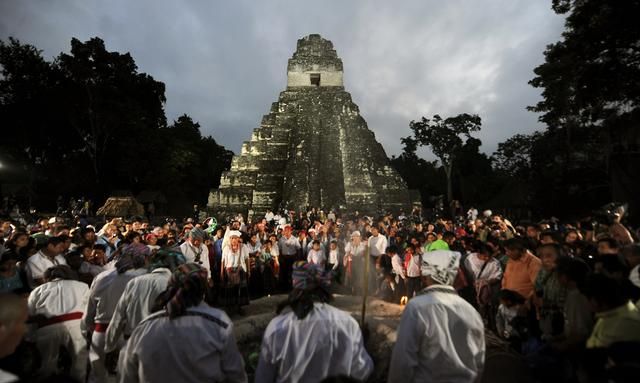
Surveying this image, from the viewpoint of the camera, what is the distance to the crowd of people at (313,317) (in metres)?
2.67

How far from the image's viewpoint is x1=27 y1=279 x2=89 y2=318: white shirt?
14.3ft

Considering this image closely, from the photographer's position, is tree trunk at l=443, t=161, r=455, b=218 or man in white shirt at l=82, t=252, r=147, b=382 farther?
tree trunk at l=443, t=161, r=455, b=218

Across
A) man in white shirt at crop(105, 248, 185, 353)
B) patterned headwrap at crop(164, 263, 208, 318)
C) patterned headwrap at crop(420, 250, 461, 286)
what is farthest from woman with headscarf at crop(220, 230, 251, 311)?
patterned headwrap at crop(420, 250, 461, 286)

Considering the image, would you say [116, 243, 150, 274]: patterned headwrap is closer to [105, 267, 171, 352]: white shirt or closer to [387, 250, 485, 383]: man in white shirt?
[105, 267, 171, 352]: white shirt

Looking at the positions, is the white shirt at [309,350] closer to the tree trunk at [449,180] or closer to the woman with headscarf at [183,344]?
the woman with headscarf at [183,344]

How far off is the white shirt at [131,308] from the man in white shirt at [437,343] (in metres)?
2.41

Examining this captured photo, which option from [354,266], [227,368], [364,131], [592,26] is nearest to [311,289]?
[227,368]

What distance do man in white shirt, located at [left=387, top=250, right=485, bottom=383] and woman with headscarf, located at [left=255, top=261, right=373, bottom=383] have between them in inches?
10.8

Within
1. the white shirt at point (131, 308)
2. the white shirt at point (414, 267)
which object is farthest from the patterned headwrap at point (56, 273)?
the white shirt at point (414, 267)

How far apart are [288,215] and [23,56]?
956 inches

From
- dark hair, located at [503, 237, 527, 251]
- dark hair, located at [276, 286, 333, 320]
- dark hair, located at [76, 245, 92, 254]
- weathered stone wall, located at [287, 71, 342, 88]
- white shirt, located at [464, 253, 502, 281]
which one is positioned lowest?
white shirt, located at [464, 253, 502, 281]

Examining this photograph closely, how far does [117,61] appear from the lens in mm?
29750

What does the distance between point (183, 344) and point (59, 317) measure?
8.55ft

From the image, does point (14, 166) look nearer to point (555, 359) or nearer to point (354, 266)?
point (354, 266)
